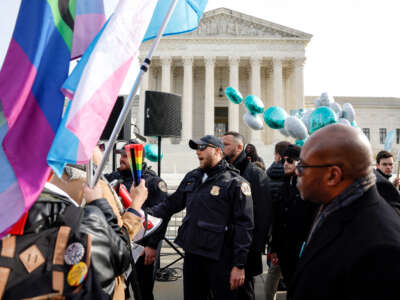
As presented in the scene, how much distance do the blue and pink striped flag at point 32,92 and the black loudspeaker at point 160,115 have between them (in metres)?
3.76

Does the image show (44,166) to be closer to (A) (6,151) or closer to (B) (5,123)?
(A) (6,151)

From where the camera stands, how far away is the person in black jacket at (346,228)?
3.95 ft

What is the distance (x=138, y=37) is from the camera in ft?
6.66

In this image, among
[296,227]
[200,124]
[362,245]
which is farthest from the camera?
[200,124]

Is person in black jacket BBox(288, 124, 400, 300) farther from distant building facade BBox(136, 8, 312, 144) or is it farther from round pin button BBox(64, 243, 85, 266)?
distant building facade BBox(136, 8, 312, 144)

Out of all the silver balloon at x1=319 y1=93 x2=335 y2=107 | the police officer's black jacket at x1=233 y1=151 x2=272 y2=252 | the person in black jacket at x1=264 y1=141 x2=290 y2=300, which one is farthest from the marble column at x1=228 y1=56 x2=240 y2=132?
the police officer's black jacket at x1=233 y1=151 x2=272 y2=252

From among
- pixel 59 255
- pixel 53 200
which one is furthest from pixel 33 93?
pixel 59 255

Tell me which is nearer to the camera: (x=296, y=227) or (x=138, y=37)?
(x=138, y=37)

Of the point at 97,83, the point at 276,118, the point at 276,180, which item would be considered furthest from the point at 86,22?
the point at 276,118

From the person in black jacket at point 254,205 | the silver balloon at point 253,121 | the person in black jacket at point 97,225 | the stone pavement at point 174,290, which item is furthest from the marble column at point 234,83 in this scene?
the person in black jacket at point 97,225

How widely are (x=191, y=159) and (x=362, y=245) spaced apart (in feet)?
86.9

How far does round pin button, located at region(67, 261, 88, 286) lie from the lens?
1476 millimetres

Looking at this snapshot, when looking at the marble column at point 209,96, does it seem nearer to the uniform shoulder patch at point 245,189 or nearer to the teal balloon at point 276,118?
the teal balloon at point 276,118

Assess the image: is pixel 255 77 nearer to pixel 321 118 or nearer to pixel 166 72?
pixel 166 72
